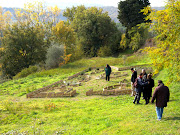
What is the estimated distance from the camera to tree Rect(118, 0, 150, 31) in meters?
45.3

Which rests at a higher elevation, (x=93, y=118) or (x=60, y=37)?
(x=60, y=37)

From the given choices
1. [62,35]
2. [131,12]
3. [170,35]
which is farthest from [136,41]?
[170,35]

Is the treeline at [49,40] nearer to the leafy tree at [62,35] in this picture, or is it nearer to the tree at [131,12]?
the leafy tree at [62,35]

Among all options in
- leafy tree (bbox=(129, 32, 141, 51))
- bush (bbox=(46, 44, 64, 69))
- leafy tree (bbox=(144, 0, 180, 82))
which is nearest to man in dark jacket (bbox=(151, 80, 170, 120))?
leafy tree (bbox=(144, 0, 180, 82))

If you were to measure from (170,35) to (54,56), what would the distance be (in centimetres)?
3027

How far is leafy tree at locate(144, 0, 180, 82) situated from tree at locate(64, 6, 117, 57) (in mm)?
39873

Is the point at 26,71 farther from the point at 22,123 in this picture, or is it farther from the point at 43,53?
the point at 22,123

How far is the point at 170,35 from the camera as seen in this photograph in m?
8.61

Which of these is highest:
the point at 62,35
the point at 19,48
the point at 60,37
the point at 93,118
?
the point at 62,35

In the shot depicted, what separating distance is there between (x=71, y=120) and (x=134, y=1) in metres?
43.3

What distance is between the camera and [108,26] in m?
52.1

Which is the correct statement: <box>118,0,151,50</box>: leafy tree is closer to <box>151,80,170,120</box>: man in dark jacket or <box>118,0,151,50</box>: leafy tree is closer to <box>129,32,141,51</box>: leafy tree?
<box>129,32,141,51</box>: leafy tree

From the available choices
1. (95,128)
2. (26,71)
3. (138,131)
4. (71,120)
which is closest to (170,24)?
(138,131)

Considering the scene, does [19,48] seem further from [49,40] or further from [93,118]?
[93,118]
